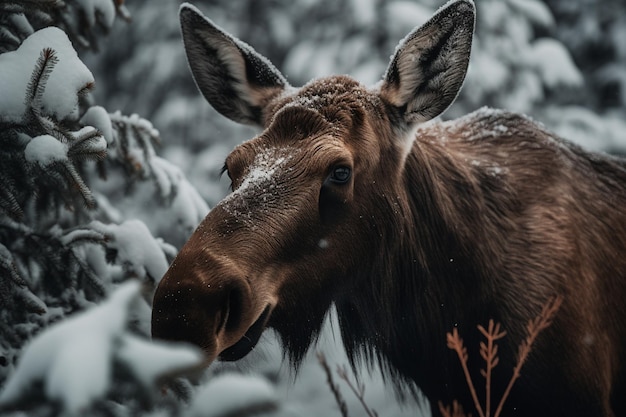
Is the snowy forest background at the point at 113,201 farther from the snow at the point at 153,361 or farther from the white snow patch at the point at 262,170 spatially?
the white snow patch at the point at 262,170

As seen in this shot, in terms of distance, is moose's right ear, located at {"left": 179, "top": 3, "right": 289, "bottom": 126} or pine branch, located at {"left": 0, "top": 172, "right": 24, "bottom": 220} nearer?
pine branch, located at {"left": 0, "top": 172, "right": 24, "bottom": 220}

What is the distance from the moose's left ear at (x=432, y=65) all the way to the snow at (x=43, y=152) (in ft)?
5.05

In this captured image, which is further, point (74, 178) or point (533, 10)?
point (533, 10)

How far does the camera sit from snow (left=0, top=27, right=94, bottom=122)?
2758 millimetres

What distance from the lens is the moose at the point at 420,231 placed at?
2.70m

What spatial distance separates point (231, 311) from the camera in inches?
90.3

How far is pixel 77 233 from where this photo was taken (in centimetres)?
319

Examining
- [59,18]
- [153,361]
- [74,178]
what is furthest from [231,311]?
[59,18]

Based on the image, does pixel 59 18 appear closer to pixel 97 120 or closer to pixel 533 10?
pixel 97 120

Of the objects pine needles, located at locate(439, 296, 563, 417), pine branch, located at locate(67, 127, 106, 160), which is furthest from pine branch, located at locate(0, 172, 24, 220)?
pine needles, located at locate(439, 296, 563, 417)

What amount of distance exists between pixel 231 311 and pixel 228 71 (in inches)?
68.9

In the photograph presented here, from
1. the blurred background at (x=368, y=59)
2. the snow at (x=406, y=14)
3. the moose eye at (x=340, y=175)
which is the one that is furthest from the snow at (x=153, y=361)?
the snow at (x=406, y=14)

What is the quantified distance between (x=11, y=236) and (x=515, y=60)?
7.94 metres

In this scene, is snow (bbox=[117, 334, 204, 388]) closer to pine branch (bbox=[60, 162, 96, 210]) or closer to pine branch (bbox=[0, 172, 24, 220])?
pine branch (bbox=[60, 162, 96, 210])
